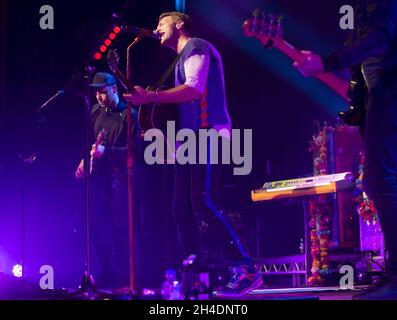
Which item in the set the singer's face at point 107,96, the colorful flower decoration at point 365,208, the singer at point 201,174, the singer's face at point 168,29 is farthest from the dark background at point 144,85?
the singer at point 201,174

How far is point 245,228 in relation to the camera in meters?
A: 6.57

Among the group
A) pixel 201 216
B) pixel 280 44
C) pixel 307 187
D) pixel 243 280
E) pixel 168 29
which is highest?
pixel 168 29

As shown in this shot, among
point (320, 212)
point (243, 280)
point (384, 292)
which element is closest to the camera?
point (384, 292)

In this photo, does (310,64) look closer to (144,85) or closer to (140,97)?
(140,97)

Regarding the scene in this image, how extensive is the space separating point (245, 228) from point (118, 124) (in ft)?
5.68

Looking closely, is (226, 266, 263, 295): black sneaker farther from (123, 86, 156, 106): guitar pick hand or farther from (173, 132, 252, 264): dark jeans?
(123, 86, 156, 106): guitar pick hand

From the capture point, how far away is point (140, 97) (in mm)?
4441

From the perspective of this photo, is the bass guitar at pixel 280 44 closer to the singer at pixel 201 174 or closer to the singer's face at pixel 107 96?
the singer at pixel 201 174

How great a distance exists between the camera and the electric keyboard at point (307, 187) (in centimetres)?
545

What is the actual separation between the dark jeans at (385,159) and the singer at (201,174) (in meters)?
1.20

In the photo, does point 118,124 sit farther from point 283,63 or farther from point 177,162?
point 283,63

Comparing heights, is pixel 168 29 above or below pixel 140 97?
above

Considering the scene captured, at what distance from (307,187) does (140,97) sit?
1.90 m

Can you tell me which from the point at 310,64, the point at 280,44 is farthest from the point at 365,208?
the point at 310,64
